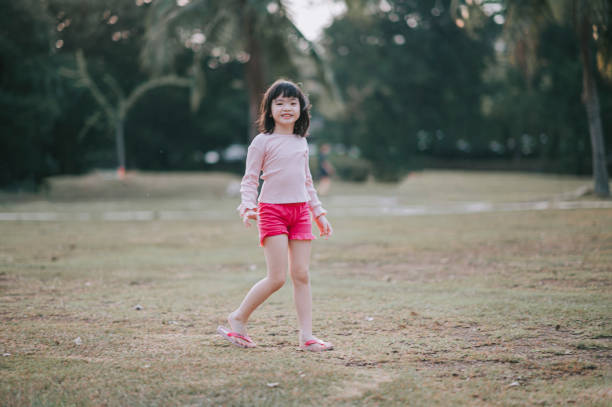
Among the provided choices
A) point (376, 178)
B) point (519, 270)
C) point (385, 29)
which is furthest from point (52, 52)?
point (385, 29)

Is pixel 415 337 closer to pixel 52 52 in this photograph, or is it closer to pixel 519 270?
pixel 519 270

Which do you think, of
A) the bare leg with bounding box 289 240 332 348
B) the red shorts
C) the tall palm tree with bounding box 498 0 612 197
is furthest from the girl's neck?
the tall palm tree with bounding box 498 0 612 197

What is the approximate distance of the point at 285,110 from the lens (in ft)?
13.1

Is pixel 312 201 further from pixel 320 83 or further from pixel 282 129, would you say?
pixel 320 83

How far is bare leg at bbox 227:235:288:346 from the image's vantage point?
3.90 metres

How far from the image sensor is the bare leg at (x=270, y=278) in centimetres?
390

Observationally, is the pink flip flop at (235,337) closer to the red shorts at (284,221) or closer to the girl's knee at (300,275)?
the girl's knee at (300,275)

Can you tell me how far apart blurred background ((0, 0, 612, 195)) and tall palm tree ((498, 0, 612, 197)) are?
0.14 ft

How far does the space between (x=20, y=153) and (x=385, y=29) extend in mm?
30073

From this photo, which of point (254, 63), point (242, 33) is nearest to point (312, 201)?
point (254, 63)

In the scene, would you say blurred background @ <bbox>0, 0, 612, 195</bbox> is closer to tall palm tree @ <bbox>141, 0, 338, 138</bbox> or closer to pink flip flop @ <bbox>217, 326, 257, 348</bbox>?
tall palm tree @ <bbox>141, 0, 338, 138</bbox>

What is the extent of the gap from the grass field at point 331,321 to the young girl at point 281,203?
26 centimetres

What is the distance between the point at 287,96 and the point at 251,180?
63 cm

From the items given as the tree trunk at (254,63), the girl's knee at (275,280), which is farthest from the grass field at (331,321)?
the tree trunk at (254,63)
